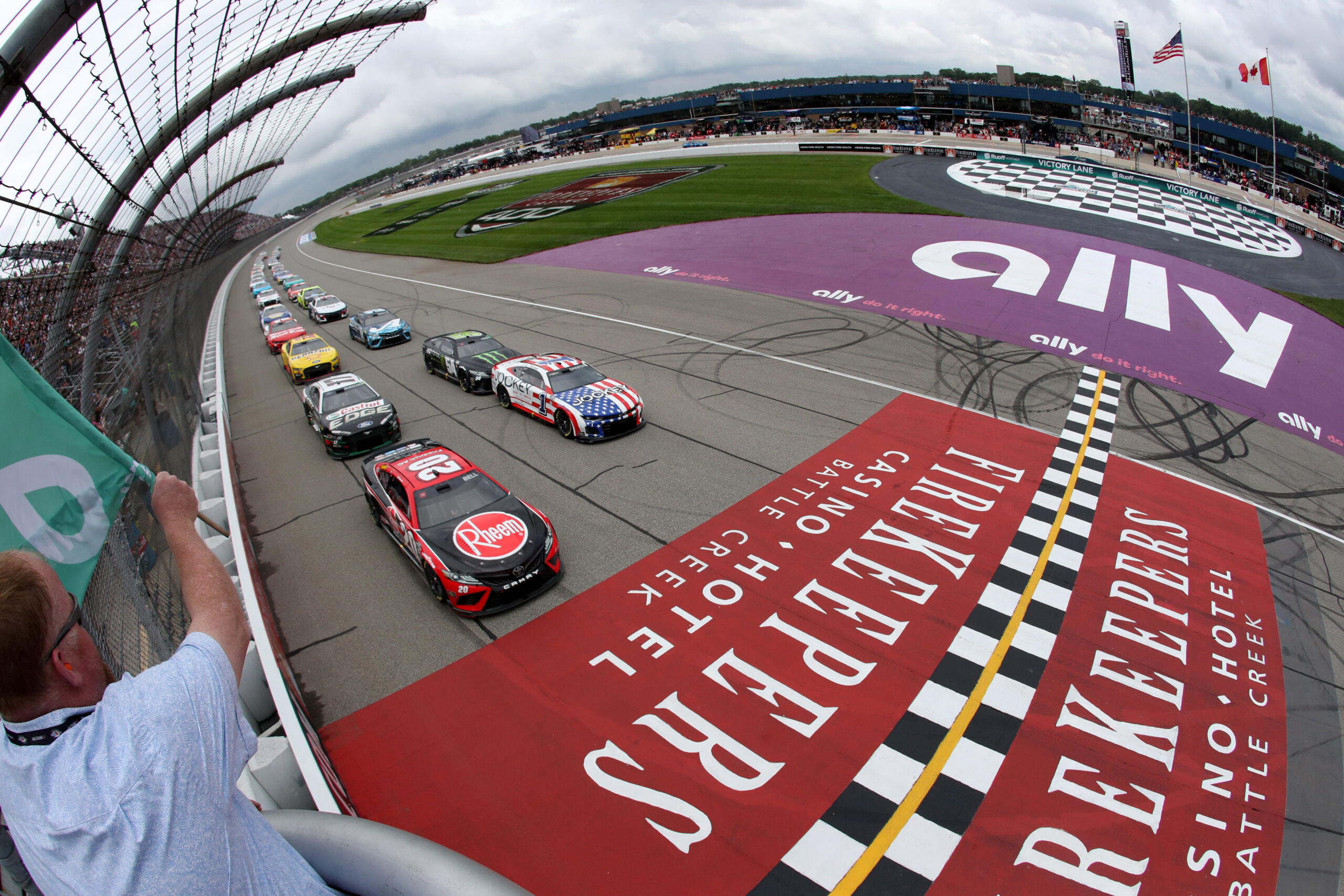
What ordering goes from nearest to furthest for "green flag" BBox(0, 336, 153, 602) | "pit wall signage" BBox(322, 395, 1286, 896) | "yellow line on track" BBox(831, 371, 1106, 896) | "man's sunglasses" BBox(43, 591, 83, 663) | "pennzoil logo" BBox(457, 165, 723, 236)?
"man's sunglasses" BBox(43, 591, 83, 663) → "green flag" BBox(0, 336, 153, 602) → "yellow line on track" BBox(831, 371, 1106, 896) → "pit wall signage" BBox(322, 395, 1286, 896) → "pennzoil logo" BBox(457, 165, 723, 236)

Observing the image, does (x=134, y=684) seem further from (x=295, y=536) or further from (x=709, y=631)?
(x=295, y=536)

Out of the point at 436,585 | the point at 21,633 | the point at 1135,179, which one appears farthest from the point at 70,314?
the point at 1135,179

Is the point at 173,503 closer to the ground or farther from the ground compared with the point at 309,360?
farther from the ground

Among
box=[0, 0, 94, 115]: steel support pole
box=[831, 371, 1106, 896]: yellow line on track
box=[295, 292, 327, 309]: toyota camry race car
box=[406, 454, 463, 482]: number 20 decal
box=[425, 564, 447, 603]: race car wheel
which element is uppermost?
box=[0, 0, 94, 115]: steel support pole

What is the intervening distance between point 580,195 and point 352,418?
43.1m

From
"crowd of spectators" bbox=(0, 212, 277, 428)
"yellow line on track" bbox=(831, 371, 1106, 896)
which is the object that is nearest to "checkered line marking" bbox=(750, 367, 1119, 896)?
"yellow line on track" bbox=(831, 371, 1106, 896)

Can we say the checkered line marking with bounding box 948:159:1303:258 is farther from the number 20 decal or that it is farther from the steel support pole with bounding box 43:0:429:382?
the number 20 decal

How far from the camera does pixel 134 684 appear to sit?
1754mm

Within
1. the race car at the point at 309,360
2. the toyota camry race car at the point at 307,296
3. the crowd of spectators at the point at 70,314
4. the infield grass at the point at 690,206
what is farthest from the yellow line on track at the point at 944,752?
the toyota camry race car at the point at 307,296

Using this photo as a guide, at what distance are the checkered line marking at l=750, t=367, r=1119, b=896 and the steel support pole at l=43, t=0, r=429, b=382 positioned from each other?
13212mm

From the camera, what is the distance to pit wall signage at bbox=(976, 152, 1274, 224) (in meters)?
40.5

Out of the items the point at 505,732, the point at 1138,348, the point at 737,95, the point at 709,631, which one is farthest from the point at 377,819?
the point at 737,95

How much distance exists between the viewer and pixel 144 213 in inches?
648

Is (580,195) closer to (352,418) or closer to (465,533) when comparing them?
(352,418)
